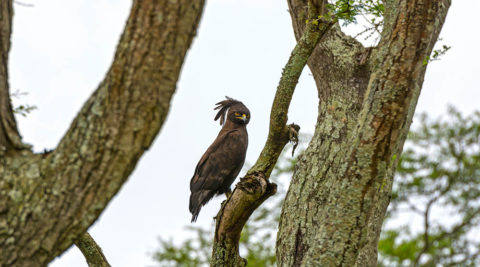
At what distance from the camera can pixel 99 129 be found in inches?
97.0

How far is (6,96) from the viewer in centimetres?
264

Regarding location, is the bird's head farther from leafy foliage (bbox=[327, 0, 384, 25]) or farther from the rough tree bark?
the rough tree bark

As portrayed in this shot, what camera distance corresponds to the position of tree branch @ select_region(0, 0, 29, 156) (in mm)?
2590

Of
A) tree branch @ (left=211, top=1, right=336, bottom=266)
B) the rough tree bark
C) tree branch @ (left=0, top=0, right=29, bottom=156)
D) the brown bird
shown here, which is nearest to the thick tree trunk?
tree branch @ (left=211, top=1, right=336, bottom=266)

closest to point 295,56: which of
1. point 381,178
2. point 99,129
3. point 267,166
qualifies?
point 267,166

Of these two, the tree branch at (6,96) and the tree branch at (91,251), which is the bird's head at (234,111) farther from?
the tree branch at (6,96)

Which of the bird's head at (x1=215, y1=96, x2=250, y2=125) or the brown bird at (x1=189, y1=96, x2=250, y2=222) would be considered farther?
the bird's head at (x1=215, y1=96, x2=250, y2=125)

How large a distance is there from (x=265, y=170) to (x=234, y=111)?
2.70 meters

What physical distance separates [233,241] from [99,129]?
219 cm

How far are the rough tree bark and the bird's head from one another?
15.8ft

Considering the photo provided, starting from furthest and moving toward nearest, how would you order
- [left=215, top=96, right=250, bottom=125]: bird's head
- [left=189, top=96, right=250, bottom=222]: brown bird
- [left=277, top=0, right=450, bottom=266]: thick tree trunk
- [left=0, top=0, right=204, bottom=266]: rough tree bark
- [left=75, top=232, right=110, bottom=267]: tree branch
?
1. [left=215, top=96, right=250, bottom=125]: bird's head
2. [left=189, top=96, right=250, bottom=222]: brown bird
3. [left=75, top=232, right=110, bottom=267]: tree branch
4. [left=277, top=0, right=450, bottom=266]: thick tree trunk
5. [left=0, top=0, right=204, bottom=266]: rough tree bark

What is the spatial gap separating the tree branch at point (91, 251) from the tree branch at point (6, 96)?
7.73ft

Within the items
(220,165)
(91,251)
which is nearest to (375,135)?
(91,251)

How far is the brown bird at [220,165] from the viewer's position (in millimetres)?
6992
